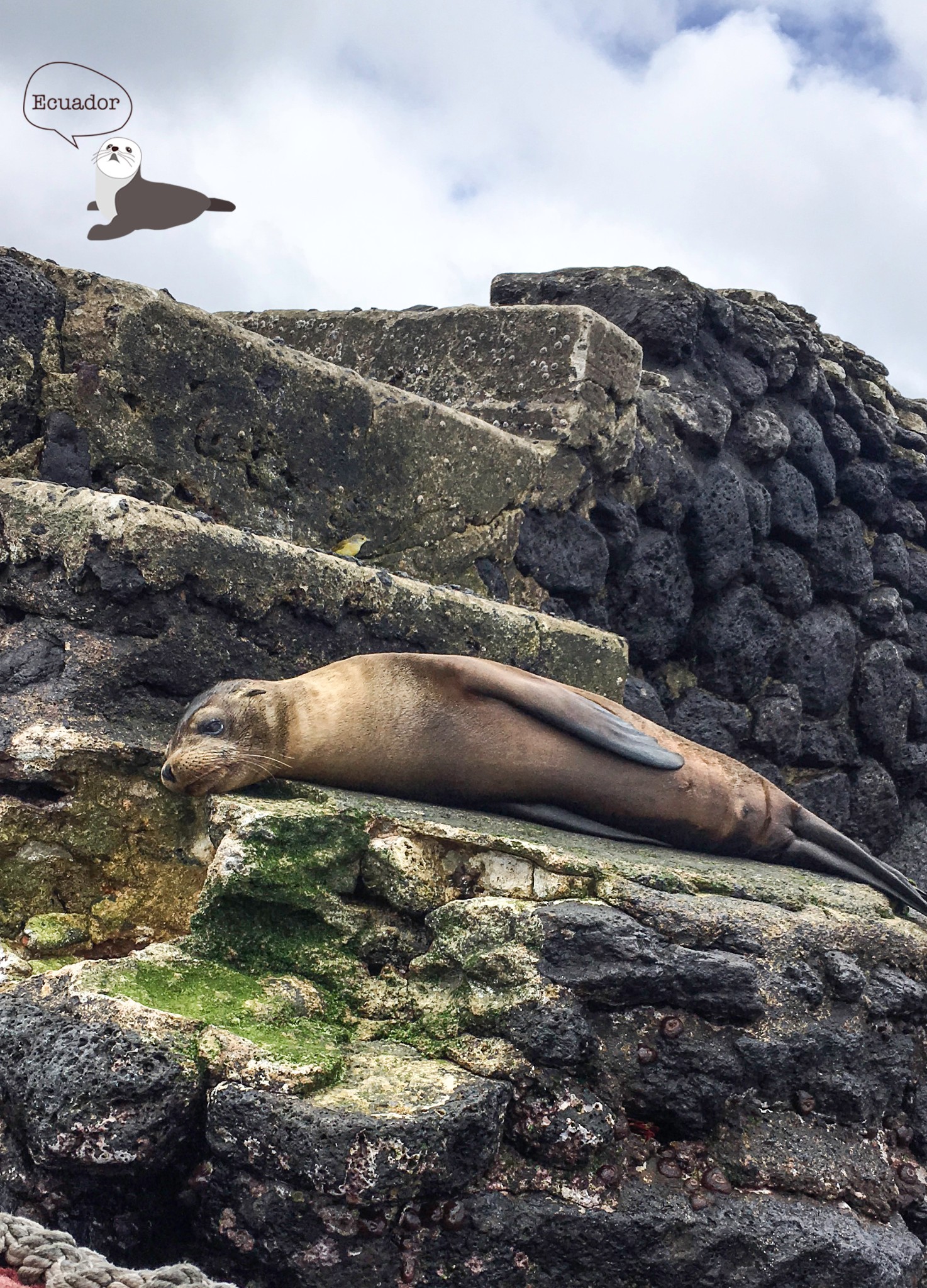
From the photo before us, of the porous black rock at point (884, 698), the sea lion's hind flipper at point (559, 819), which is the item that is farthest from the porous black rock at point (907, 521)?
the sea lion's hind flipper at point (559, 819)

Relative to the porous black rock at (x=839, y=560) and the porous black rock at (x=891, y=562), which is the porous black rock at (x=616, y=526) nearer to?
the porous black rock at (x=839, y=560)

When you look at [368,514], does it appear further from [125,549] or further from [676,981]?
[676,981]

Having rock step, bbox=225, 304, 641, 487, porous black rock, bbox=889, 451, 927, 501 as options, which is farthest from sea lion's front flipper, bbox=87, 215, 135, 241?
porous black rock, bbox=889, 451, 927, 501

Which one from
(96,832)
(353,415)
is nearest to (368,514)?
(353,415)

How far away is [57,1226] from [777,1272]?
1412 mm

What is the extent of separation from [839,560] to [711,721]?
153 centimetres

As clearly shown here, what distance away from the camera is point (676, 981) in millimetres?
2602

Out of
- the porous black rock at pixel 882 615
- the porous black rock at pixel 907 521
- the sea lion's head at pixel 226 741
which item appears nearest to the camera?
the sea lion's head at pixel 226 741

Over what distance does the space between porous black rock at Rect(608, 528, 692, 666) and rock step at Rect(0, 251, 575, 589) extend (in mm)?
1318

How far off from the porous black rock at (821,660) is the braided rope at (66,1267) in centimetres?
529

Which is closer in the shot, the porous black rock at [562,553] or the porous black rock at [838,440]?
the porous black rock at [562,553]

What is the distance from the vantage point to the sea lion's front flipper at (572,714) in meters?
3.38

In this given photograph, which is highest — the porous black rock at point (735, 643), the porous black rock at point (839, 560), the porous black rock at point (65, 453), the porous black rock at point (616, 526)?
the porous black rock at point (839, 560)

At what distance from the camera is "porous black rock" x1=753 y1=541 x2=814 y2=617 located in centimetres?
662
